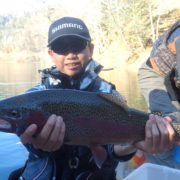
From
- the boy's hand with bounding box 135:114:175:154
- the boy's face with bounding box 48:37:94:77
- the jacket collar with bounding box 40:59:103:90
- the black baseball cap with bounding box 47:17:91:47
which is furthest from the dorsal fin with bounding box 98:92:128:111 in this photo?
the black baseball cap with bounding box 47:17:91:47

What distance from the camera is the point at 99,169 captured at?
266 centimetres

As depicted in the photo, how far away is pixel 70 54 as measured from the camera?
9.23 feet

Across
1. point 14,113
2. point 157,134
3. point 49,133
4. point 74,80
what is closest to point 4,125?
point 14,113

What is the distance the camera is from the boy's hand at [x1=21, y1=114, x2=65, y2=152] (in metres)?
2.16

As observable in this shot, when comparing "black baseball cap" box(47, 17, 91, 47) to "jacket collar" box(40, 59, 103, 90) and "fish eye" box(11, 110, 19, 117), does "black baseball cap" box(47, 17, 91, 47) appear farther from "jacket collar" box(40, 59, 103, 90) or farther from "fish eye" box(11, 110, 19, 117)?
"fish eye" box(11, 110, 19, 117)

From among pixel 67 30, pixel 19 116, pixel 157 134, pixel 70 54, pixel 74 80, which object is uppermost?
pixel 67 30

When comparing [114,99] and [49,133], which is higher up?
→ [114,99]

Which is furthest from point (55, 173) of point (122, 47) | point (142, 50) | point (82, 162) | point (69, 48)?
point (122, 47)

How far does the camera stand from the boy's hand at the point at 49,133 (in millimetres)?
2156

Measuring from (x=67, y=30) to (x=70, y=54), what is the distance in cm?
21

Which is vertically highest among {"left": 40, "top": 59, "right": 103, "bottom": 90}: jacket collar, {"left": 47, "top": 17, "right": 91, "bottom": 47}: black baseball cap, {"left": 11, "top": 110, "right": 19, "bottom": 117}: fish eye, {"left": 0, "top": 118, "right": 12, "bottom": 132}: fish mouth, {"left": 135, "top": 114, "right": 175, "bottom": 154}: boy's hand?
{"left": 47, "top": 17, "right": 91, "bottom": 47}: black baseball cap

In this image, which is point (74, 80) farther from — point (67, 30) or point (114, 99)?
point (114, 99)

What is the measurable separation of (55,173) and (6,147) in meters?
3.00

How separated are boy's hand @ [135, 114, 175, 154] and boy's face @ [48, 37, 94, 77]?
80cm
